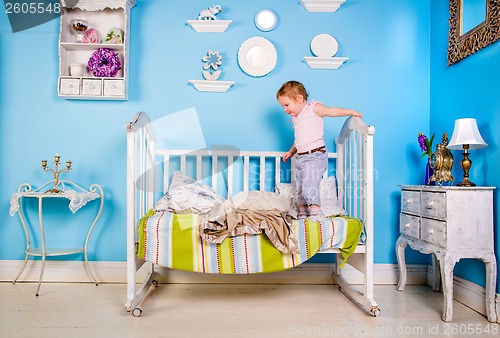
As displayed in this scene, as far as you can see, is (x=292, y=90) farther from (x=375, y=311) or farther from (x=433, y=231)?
(x=375, y=311)

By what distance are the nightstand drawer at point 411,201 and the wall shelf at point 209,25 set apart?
59.0 inches

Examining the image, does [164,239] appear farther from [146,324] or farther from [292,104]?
[292,104]

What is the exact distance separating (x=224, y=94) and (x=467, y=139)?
4.75ft

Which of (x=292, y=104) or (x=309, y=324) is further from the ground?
(x=292, y=104)

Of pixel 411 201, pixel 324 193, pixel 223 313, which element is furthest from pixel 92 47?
pixel 411 201

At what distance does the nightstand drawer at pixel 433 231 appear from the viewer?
2.10 m

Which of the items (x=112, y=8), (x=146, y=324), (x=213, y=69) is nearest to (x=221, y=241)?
(x=146, y=324)

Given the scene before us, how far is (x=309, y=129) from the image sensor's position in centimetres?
248

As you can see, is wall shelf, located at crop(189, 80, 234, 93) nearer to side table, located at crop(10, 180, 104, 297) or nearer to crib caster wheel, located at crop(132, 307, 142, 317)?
side table, located at crop(10, 180, 104, 297)

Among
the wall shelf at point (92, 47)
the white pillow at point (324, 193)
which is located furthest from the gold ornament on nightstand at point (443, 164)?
the wall shelf at point (92, 47)

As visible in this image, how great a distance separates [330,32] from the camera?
2.86 meters

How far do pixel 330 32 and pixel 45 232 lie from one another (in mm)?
2218

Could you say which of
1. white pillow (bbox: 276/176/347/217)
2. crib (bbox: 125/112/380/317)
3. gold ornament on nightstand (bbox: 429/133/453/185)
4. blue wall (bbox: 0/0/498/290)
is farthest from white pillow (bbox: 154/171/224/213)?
gold ornament on nightstand (bbox: 429/133/453/185)

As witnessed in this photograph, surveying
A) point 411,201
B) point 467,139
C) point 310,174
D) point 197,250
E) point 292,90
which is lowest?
point 197,250
